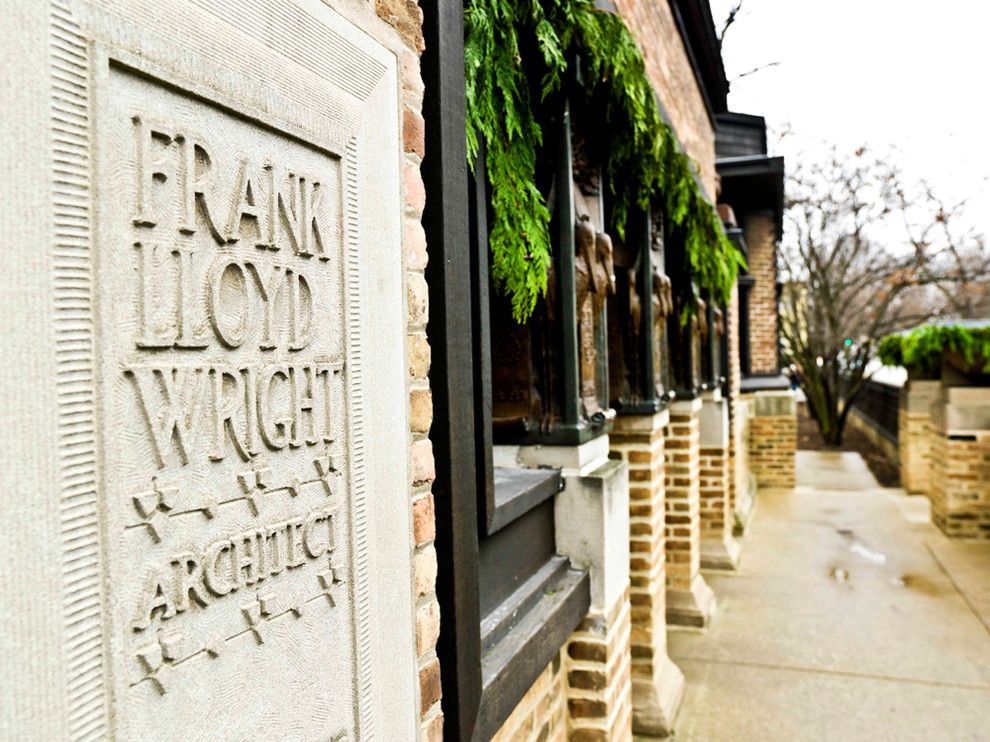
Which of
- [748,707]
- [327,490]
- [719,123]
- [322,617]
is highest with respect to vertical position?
[719,123]

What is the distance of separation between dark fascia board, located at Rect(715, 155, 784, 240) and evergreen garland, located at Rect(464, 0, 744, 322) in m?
8.08

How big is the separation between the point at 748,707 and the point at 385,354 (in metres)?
4.18

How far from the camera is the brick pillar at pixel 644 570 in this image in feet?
14.0

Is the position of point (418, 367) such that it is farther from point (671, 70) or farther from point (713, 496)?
point (713, 496)

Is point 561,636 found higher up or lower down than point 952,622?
higher up

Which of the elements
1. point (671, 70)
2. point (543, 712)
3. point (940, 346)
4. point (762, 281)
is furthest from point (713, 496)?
point (762, 281)

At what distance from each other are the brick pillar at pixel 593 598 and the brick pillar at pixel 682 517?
2.67m

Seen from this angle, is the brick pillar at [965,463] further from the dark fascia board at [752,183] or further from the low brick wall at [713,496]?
the dark fascia board at [752,183]

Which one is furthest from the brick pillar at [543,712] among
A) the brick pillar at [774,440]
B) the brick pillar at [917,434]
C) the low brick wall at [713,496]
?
the brick pillar at [774,440]

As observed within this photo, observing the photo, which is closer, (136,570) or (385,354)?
(136,570)

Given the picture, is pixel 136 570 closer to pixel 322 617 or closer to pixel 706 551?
→ pixel 322 617

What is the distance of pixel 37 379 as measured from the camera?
31.3 inches

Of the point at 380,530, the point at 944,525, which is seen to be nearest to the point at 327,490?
the point at 380,530

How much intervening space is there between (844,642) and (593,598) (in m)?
3.38
